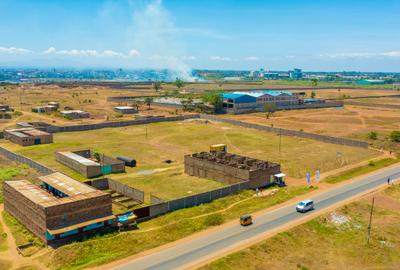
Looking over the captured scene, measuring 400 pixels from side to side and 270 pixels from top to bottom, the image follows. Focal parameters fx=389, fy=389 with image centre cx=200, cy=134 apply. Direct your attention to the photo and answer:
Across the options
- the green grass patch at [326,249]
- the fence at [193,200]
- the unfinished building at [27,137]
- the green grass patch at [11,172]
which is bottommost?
the green grass patch at [326,249]

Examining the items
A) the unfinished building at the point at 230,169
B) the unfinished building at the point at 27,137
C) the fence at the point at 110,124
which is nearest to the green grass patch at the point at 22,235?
the unfinished building at the point at 230,169

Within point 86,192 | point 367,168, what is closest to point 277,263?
point 86,192

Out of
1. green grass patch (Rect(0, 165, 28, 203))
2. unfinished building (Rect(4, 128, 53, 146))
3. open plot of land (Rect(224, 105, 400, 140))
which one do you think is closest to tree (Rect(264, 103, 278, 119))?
open plot of land (Rect(224, 105, 400, 140))

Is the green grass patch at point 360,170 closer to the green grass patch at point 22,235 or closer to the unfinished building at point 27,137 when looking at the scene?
the green grass patch at point 22,235

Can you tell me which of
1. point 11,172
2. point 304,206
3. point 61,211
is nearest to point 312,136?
point 304,206

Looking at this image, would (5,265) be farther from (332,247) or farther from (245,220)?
(332,247)

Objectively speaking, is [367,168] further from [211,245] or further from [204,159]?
[211,245]

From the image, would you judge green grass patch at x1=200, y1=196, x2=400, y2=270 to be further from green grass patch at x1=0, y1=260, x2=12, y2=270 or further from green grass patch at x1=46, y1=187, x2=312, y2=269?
green grass patch at x1=0, y1=260, x2=12, y2=270
